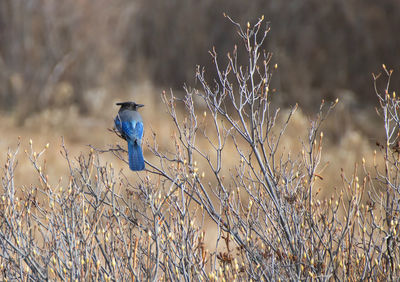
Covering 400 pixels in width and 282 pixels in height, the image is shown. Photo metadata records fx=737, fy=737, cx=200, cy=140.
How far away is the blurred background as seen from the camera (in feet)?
65.1

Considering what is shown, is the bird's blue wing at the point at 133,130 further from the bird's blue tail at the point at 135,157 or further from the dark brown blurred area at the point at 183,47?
the dark brown blurred area at the point at 183,47

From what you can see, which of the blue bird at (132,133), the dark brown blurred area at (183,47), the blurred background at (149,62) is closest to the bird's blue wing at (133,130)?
the blue bird at (132,133)

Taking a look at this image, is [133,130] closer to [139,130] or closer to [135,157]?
[139,130]

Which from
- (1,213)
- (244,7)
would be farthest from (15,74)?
(1,213)

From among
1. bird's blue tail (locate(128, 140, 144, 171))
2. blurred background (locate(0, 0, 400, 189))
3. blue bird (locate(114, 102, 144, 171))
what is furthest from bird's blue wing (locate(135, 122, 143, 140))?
blurred background (locate(0, 0, 400, 189))

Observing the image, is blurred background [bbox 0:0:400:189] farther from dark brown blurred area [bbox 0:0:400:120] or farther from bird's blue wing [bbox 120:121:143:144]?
bird's blue wing [bbox 120:121:143:144]

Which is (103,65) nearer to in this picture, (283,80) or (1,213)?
(283,80)

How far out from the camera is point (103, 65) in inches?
827

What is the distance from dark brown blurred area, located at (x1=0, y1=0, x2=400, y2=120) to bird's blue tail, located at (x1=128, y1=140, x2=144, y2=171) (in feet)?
42.3

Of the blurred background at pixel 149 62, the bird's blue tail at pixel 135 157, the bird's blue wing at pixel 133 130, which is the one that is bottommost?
the bird's blue tail at pixel 135 157

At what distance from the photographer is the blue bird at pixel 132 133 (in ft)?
22.6

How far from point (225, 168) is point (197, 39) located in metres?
6.73

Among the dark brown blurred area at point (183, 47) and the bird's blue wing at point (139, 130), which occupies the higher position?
the dark brown blurred area at point (183, 47)

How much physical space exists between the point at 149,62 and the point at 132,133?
1498 centimetres
